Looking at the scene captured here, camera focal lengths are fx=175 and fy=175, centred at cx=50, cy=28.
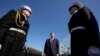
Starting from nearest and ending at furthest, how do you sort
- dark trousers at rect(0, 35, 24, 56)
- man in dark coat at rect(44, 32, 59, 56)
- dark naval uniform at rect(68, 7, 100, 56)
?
dark naval uniform at rect(68, 7, 100, 56) < dark trousers at rect(0, 35, 24, 56) < man in dark coat at rect(44, 32, 59, 56)

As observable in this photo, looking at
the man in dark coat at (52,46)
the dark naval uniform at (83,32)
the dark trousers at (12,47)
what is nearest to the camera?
the dark naval uniform at (83,32)

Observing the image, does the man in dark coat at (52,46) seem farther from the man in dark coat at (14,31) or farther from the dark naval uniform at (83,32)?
the dark naval uniform at (83,32)

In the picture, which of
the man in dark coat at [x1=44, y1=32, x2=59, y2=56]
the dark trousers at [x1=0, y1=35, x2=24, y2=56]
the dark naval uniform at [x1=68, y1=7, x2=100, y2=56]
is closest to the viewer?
the dark naval uniform at [x1=68, y1=7, x2=100, y2=56]

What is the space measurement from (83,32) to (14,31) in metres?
1.67

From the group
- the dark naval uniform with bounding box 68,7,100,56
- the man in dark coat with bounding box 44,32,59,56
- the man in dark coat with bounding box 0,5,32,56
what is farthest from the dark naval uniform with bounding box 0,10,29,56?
the man in dark coat with bounding box 44,32,59,56

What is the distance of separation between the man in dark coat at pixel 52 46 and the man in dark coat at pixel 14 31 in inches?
166

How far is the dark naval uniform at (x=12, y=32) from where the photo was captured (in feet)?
12.8

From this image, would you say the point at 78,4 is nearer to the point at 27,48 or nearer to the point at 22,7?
the point at 22,7

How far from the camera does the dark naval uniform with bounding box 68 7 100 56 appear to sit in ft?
10.1

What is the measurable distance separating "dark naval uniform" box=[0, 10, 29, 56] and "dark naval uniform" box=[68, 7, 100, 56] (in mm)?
1328

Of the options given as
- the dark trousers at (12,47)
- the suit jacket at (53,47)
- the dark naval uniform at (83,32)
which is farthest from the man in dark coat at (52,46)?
the dark naval uniform at (83,32)

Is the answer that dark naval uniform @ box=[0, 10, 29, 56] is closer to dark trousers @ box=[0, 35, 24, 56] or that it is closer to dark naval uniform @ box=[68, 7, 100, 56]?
dark trousers @ box=[0, 35, 24, 56]

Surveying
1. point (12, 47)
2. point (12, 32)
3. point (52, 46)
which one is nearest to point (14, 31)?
point (12, 32)

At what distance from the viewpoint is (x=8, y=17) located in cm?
414
